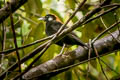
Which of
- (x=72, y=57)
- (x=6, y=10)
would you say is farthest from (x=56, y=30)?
(x=6, y=10)

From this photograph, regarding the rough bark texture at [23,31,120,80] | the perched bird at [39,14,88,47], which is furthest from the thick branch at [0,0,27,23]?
the perched bird at [39,14,88,47]

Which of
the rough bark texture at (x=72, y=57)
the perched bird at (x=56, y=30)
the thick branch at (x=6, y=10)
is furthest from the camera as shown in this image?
the perched bird at (x=56, y=30)

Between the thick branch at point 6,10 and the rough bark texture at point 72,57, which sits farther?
the rough bark texture at point 72,57

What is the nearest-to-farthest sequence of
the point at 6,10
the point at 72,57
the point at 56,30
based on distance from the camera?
1. the point at 6,10
2. the point at 72,57
3. the point at 56,30

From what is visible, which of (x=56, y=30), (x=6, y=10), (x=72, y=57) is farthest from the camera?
(x=56, y=30)

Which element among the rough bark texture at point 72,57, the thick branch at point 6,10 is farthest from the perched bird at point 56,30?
the thick branch at point 6,10

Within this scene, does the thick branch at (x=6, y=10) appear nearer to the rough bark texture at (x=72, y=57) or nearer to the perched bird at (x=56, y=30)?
the rough bark texture at (x=72, y=57)

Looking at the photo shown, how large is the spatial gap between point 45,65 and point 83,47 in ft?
1.56

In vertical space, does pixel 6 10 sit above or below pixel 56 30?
above

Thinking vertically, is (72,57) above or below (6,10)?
below

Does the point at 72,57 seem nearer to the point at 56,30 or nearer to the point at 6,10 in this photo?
the point at 6,10

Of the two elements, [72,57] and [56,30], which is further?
[56,30]

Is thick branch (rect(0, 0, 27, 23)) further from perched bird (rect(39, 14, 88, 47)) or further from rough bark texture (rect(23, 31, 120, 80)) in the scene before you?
perched bird (rect(39, 14, 88, 47))

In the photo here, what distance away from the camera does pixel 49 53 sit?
297 cm
